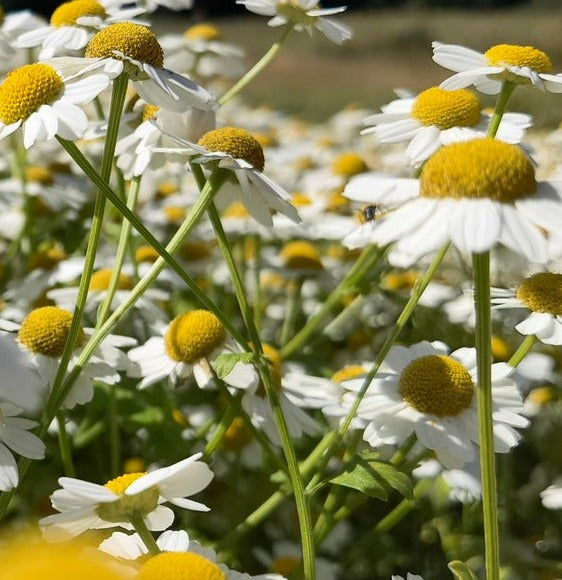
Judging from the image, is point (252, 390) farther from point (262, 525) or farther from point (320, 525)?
point (262, 525)

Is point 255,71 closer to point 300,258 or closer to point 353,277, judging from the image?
point 353,277

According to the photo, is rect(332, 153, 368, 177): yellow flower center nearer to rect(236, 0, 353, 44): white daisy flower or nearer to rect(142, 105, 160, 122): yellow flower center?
rect(236, 0, 353, 44): white daisy flower

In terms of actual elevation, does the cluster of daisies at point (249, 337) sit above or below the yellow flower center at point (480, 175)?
below

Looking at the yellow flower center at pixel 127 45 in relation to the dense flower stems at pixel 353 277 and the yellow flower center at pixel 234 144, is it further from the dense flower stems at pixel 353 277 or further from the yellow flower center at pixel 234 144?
the dense flower stems at pixel 353 277

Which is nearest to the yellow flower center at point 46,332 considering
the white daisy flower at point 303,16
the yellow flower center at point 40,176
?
the white daisy flower at point 303,16

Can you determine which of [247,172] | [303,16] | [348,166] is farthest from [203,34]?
[247,172]

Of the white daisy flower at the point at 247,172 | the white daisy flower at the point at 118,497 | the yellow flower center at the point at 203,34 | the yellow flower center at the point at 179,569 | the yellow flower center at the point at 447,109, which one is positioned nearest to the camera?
the yellow flower center at the point at 179,569

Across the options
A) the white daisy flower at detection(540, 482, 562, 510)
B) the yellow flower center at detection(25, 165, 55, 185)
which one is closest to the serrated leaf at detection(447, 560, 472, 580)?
the white daisy flower at detection(540, 482, 562, 510)
